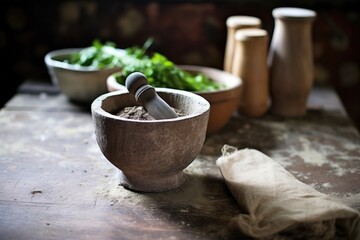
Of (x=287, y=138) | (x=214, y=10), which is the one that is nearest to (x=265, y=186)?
(x=287, y=138)

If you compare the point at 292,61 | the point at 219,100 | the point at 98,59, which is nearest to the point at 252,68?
the point at 292,61

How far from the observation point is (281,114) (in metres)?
1.87

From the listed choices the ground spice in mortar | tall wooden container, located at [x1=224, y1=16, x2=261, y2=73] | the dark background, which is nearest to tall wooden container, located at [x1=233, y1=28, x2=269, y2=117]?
tall wooden container, located at [x1=224, y1=16, x2=261, y2=73]

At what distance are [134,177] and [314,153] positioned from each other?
58 cm

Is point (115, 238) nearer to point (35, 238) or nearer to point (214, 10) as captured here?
point (35, 238)

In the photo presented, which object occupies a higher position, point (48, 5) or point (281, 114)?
point (48, 5)

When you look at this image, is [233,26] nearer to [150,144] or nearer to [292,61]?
[292,61]

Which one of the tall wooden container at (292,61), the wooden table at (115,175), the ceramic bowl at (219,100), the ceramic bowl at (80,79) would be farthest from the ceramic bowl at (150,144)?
the tall wooden container at (292,61)

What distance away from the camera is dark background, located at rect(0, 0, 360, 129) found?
2188 mm

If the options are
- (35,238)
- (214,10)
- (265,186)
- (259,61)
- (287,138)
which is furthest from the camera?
(214,10)

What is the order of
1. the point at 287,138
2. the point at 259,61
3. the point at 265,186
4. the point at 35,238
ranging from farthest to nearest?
1. the point at 259,61
2. the point at 287,138
3. the point at 265,186
4. the point at 35,238

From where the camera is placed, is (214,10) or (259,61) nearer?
(259,61)

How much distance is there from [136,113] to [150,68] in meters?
0.37

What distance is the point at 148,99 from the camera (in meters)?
1.24
